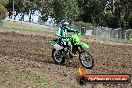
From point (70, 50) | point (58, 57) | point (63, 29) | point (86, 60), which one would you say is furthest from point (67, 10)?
point (86, 60)

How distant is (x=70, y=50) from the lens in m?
14.5

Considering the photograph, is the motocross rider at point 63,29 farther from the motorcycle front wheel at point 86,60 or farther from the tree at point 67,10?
the tree at point 67,10

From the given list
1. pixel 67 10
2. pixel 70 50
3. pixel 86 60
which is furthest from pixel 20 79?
pixel 67 10

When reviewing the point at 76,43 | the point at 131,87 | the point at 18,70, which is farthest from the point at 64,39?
the point at 131,87

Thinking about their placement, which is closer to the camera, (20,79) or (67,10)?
(20,79)

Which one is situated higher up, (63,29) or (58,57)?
(63,29)

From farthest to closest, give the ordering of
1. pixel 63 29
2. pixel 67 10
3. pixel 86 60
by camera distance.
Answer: pixel 67 10 < pixel 63 29 < pixel 86 60

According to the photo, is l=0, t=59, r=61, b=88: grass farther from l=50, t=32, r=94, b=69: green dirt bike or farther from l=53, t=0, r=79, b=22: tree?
Answer: l=53, t=0, r=79, b=22: tree

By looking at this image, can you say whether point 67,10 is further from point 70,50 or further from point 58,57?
point 70,50

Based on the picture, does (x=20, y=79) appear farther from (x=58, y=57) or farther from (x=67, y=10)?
(x=67, y=10)

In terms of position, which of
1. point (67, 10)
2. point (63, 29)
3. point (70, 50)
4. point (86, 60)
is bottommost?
point (86, 60)

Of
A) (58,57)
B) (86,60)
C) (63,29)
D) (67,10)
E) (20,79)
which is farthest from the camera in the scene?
(67,10)

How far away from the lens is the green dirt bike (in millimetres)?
13805

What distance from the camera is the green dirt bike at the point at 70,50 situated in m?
13.8
